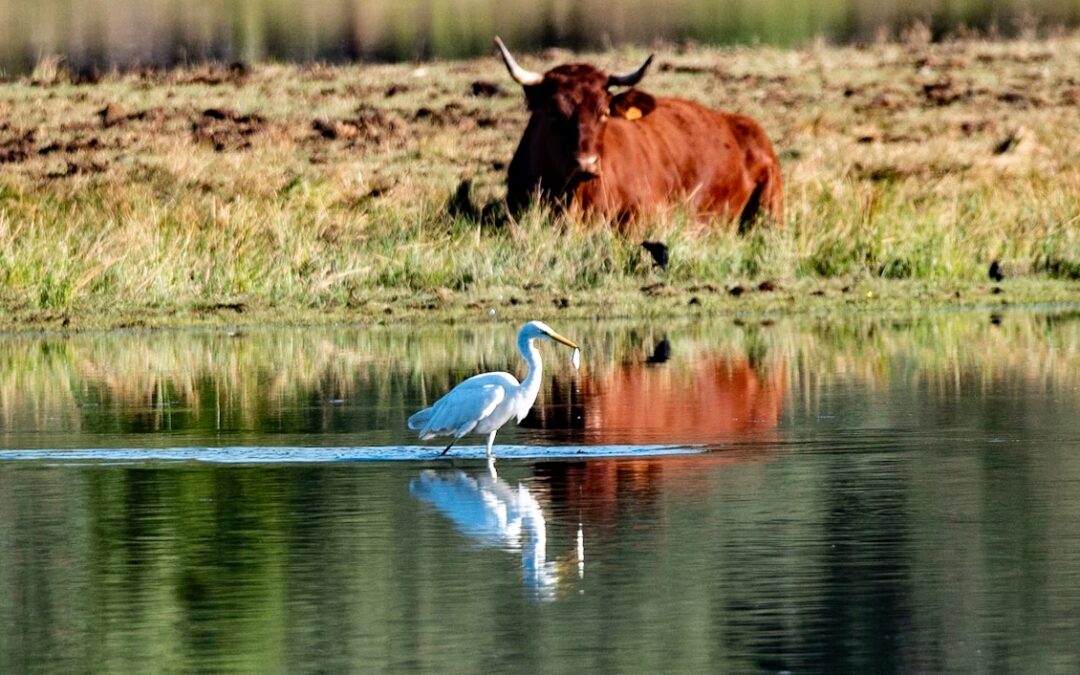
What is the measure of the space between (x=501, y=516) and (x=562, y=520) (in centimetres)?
30

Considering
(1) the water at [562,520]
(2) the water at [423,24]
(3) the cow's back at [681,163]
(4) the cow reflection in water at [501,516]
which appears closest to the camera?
(1) the water at [562,520]

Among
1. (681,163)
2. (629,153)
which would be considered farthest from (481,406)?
(681,163)

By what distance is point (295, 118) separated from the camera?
118ft

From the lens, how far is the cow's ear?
24469 mm

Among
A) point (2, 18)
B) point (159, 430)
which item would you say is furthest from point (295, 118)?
point (2, 18)

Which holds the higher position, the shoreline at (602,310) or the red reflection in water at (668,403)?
the shoreline at (602,310)

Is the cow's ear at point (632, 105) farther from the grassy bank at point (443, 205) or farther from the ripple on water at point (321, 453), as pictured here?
the ripple on water at point (321, 453)

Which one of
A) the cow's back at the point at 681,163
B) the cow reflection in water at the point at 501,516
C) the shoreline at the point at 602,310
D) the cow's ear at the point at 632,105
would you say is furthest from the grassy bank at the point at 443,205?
the cow reflection in water at the point at 501,516

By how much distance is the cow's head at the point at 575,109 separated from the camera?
74.8 ft

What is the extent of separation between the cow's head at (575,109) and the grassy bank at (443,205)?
65cm

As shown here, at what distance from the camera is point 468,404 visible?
12094mm

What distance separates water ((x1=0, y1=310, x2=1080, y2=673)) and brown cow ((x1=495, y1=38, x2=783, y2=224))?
5.48 metres

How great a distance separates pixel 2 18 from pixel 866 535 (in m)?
64.9

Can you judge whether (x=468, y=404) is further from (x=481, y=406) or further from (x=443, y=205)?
(x=443, y=205)
